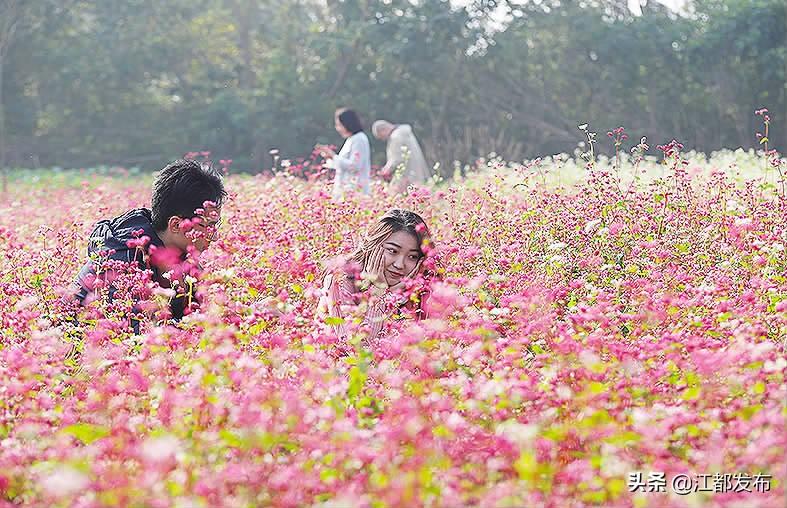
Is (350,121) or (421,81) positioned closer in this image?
(350,121)

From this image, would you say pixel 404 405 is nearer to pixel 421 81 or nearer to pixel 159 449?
pixel 159 449

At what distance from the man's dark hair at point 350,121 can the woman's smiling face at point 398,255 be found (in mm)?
5430

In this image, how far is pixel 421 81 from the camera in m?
21.9

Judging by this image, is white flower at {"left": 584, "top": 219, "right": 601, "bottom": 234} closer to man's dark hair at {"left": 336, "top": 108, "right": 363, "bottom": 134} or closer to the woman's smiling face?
the woman's smiling face

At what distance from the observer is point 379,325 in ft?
13.7

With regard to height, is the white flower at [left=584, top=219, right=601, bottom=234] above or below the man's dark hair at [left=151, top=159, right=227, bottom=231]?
below

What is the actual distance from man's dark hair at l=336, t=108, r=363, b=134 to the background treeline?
993 cm

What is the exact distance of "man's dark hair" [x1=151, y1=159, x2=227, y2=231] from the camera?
14.4ft

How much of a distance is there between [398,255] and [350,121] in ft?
18.1

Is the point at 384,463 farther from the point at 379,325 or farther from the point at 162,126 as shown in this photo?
the point at 162,126

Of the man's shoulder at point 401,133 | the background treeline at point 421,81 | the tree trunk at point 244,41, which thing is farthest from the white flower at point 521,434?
the tree trunk at point 244,41

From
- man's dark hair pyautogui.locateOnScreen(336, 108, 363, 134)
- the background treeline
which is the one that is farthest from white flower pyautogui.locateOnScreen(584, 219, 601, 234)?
the background treeline

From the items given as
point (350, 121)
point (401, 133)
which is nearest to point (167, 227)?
point (350, 121)

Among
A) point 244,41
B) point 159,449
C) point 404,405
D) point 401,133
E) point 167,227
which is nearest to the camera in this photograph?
point 159,449
